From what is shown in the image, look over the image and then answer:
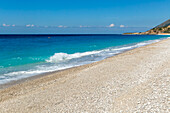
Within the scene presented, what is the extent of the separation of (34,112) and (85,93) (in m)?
2.37

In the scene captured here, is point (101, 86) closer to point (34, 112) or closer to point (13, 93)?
point (34, 112)

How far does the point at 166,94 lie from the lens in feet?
21.1

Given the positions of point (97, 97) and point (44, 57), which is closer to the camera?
point (97, 97)

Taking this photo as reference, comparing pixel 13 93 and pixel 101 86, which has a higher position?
pixel 101 86

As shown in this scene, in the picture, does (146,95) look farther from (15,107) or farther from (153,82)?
(15,107)

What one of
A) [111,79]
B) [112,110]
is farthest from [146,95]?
[111,79]

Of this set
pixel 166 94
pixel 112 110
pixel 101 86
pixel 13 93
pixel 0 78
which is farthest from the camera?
pixel 0 78

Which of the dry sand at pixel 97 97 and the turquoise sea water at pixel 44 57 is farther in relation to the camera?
the turquoise sea water at pixel 44 57

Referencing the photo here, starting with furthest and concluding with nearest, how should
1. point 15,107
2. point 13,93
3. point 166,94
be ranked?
1. point 13,93
2. point 15,107
3. point 166,94

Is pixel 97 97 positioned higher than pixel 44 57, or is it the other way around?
pixel 97 97

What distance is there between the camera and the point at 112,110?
601 cm

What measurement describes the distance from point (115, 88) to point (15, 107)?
14.7 ft

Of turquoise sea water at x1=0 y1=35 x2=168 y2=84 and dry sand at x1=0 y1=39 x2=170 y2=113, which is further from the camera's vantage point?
turquoise sea water at x1=0 y1=35 x2=168 y2=84

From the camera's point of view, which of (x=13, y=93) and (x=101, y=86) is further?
(x=13, y=93)
